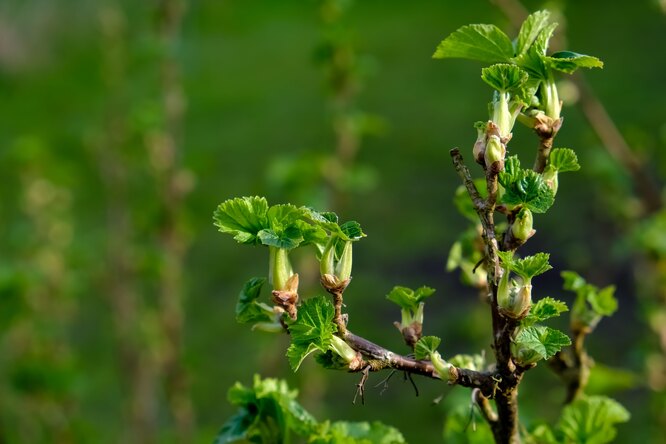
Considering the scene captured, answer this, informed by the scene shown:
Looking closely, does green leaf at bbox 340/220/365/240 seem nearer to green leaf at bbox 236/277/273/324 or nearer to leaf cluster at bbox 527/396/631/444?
green leaf at bbox 236/277/273/324

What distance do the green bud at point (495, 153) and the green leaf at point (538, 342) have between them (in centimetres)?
8

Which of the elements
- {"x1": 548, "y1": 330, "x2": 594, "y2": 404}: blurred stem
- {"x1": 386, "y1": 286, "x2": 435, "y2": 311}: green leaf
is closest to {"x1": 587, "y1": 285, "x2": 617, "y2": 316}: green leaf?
{"x1": 548, "y1": 330, "x2": 594, "y2": 404}: blurred stem

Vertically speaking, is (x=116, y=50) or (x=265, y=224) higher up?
(x=116, y=50)

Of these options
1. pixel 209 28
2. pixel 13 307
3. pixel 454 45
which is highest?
pixel 209 28

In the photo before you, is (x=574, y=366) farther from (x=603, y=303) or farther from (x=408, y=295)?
(x=408, y=295)

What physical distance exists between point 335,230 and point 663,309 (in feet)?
2.83

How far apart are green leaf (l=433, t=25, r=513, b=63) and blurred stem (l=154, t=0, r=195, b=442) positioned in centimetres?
92

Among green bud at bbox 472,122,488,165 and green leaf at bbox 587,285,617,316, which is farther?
green leaf at bbox 587,285,617,316

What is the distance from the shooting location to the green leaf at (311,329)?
0.40 meters

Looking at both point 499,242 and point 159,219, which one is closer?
point 499,242

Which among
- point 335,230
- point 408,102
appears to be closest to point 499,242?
point 335,230

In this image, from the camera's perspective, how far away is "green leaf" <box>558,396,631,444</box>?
19.7 inches

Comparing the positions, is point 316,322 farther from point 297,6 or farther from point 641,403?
point 297,6

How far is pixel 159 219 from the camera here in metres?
1.34
